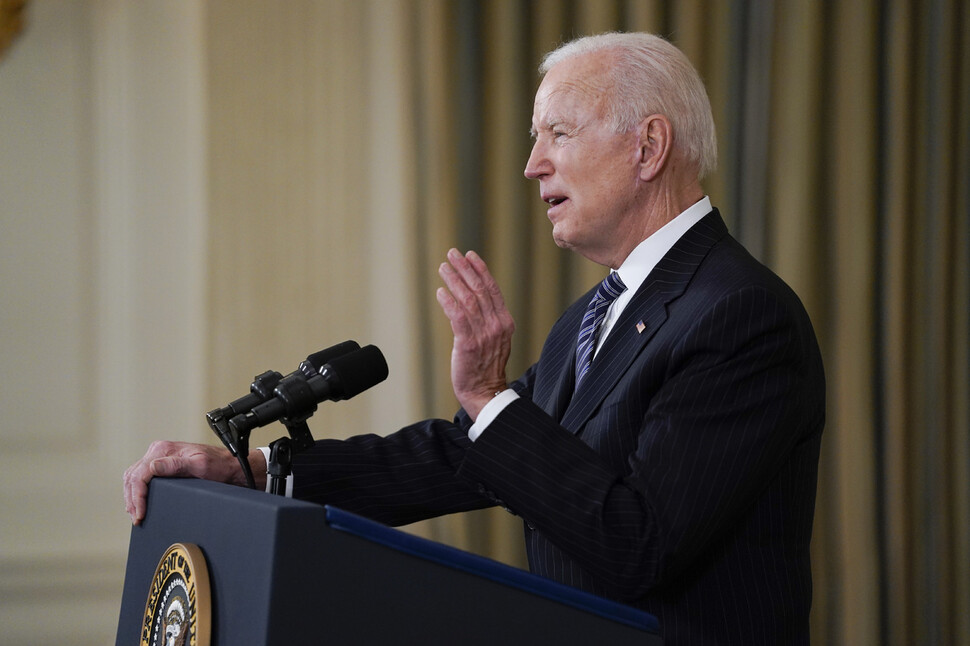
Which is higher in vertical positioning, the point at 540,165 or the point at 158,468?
the point at 540,165

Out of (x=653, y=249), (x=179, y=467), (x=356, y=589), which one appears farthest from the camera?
(x=653, y=249)

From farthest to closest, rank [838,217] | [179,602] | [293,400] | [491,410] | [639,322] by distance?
[838,217] < [639,322] < [491,410] < [293,400] < [179,602]

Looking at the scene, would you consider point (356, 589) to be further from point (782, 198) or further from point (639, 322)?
point (782, 198)

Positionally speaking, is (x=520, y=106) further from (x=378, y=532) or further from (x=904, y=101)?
(x=378, y=532)

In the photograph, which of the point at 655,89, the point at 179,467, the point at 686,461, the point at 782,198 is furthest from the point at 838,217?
the point at 179,467

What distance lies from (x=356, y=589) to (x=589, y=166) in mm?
1048

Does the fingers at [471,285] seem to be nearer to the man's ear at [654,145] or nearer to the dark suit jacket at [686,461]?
the dark suit jacket at [686,461]

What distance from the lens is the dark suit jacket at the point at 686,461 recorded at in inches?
52.2

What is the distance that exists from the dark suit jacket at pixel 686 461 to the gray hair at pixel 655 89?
179 millimetres

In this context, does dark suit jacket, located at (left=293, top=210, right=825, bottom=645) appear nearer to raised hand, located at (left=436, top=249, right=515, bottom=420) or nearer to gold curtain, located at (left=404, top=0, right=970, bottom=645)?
raised hand, located at (left=436, top=249, right=515, bottom=420)

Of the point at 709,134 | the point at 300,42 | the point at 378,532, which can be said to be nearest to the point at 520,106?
the point at 300,42

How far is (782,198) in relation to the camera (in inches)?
126

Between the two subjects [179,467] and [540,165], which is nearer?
[179,467]

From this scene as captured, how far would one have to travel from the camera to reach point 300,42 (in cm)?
328
